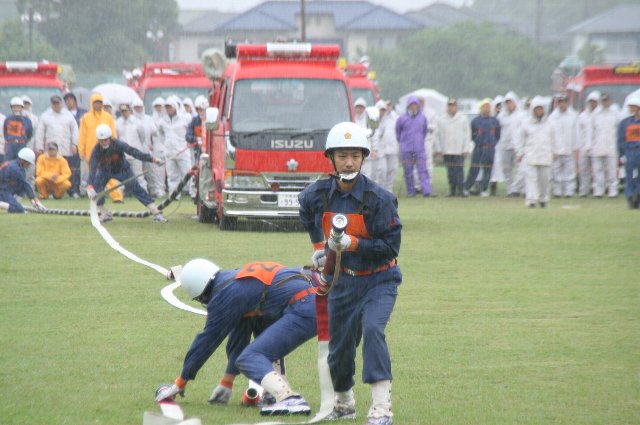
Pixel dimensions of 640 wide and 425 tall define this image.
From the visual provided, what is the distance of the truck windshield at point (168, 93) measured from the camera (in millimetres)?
29547

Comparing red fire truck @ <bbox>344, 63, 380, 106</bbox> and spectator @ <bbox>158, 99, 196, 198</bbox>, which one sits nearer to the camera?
spectator @ <bbox>158, 99, 196, 198</bbox>

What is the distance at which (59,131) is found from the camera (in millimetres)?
25766

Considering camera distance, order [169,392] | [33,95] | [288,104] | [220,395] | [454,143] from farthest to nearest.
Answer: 1. [33,95]
2. [454,143]
3. [288,104]
4. [220,395]
5. [169,392]

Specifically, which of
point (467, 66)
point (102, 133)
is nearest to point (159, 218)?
point (102, 133)

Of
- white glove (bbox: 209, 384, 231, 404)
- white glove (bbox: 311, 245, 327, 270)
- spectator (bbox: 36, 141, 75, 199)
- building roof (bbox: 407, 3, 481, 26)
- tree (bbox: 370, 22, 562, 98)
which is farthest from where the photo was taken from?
building roof (bbox: 407, 3, 481, 26)

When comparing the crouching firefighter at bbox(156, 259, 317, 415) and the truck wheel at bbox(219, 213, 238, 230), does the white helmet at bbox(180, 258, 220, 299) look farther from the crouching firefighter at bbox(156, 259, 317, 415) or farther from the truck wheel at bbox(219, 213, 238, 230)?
the truck wheel at bbox(219, 213, 238, 230)

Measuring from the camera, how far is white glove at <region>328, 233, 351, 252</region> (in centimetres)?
678

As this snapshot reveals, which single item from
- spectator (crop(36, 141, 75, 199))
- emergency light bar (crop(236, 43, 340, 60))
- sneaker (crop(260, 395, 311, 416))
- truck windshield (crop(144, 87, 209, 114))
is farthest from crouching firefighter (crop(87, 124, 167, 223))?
sneaker (crop(260, 395, 311, 416))

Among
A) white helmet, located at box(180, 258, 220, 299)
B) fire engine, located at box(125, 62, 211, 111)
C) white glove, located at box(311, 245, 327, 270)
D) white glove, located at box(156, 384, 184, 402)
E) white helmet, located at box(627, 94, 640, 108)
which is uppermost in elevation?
fire engine, located at box(125, 62, 211, 111)

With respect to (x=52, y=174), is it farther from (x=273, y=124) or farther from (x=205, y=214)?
(x=273, y=124)

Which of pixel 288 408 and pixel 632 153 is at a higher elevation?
pixel 632 153

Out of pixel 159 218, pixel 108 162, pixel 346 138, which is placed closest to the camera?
pixel 346 138

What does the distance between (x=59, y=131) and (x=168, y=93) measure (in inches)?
184

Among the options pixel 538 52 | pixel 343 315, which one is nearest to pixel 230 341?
pixel 343 315
